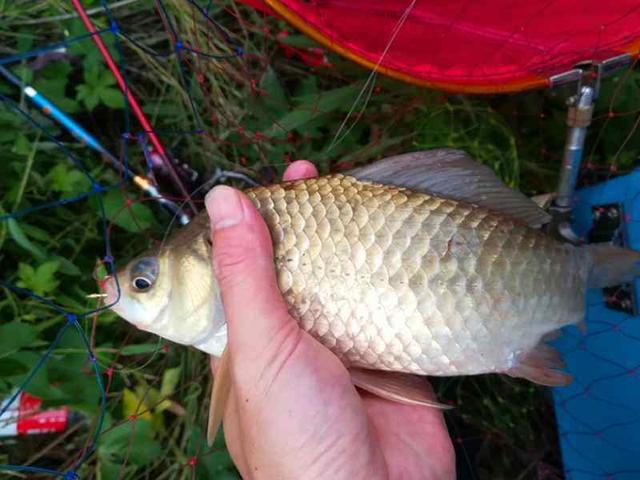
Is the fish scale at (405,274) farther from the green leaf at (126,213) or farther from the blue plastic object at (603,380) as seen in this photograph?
the green leaf at (126,213)

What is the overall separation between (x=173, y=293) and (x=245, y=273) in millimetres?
226

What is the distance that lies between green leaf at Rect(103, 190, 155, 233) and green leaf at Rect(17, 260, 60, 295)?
0.23m

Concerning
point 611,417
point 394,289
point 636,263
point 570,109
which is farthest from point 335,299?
point 611,417

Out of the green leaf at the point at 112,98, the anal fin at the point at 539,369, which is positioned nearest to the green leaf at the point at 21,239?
the green leaf at the point at 112,98

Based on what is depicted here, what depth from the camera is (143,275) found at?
1.33 m

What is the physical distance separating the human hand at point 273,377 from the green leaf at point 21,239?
0.83 m

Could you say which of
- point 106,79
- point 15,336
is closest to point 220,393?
point 15,336

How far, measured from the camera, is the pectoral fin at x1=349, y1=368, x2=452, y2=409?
1391mm

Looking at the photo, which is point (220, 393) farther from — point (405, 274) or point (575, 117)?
point (575, 117)

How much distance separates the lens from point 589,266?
1.40 metres

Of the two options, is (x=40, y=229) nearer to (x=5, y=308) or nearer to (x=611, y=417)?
(x=5, y=308)

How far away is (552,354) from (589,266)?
23cm

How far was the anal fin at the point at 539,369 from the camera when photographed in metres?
1.37

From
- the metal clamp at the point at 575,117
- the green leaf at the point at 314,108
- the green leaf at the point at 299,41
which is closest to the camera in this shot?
the metal clamp at the point at 575,117
